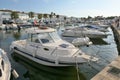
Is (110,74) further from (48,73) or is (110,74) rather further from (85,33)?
(85,33)

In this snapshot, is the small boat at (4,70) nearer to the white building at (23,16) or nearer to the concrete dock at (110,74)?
the concrete dock at (110,74)

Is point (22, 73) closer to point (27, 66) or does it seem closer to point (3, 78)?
point (27, 66)

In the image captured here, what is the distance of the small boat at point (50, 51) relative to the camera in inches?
433

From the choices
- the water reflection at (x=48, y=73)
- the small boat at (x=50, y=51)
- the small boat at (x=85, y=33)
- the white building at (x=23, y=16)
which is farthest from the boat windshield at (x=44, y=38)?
the white building at (x=23, y=16)

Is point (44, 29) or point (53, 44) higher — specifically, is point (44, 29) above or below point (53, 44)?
above

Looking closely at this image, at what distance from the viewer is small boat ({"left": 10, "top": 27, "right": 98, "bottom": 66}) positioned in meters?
11.0

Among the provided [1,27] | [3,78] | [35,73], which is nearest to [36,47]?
[35,73]

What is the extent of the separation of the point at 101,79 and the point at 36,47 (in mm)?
6785

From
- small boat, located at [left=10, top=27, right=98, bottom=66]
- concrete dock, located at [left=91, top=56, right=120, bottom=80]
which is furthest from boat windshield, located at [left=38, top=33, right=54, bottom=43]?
concrete dock, located at [left=91, top=56, right=120, bottom=80]

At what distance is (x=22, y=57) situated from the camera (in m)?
15.1

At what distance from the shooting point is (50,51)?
38.9 ft

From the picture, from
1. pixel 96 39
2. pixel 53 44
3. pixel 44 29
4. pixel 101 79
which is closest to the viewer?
pixel 101 79

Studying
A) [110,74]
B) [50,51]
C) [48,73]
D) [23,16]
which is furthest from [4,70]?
[23,16]

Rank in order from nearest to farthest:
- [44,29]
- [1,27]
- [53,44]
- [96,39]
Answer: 1. [53,44]
2. [44,29]
3. [96,39]
4. [1,27]
